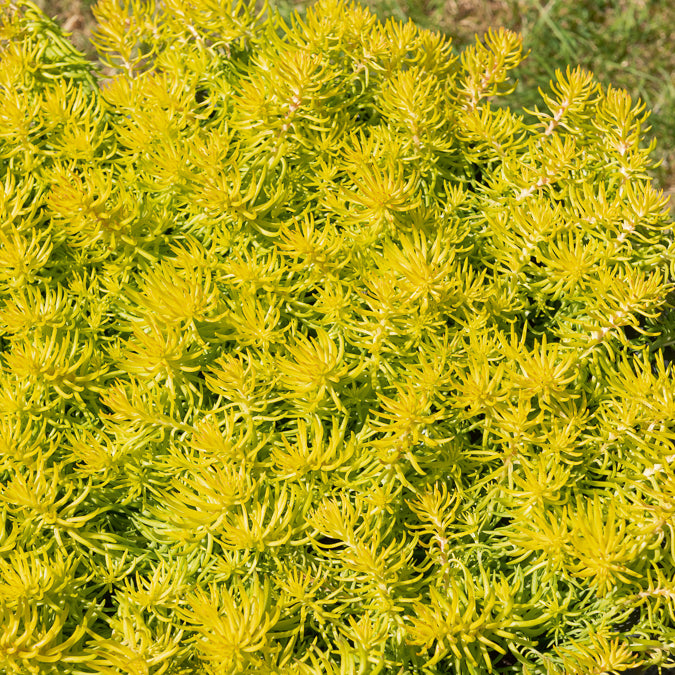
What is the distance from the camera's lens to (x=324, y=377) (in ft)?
2.61

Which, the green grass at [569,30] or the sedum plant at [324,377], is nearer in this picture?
the sedum plant at [324,377]

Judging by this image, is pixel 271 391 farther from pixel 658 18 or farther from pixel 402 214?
pixel 658 18

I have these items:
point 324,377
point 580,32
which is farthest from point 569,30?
point 324,377

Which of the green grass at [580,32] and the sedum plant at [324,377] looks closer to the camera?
the sedum plant at [324,377]

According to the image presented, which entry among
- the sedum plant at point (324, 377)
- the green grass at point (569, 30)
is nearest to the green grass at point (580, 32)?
the green grass at point (569, 30)

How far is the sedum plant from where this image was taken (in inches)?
30.3

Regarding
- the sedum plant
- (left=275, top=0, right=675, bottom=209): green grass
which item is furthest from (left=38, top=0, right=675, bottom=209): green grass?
the sedum plant

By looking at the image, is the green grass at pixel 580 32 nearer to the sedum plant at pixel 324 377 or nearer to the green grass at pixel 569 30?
the green grass at pixel 569 30

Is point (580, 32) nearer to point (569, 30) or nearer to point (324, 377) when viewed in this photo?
point (569, 30)

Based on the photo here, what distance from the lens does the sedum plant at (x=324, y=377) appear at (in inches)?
30.3

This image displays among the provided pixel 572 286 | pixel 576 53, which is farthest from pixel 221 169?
pixel 576 53

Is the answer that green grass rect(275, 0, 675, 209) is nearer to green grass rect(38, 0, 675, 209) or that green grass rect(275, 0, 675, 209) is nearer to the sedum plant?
green grass rect(38, 0, 675, 209)

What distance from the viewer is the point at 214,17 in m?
1.01

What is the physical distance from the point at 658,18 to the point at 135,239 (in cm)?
221
